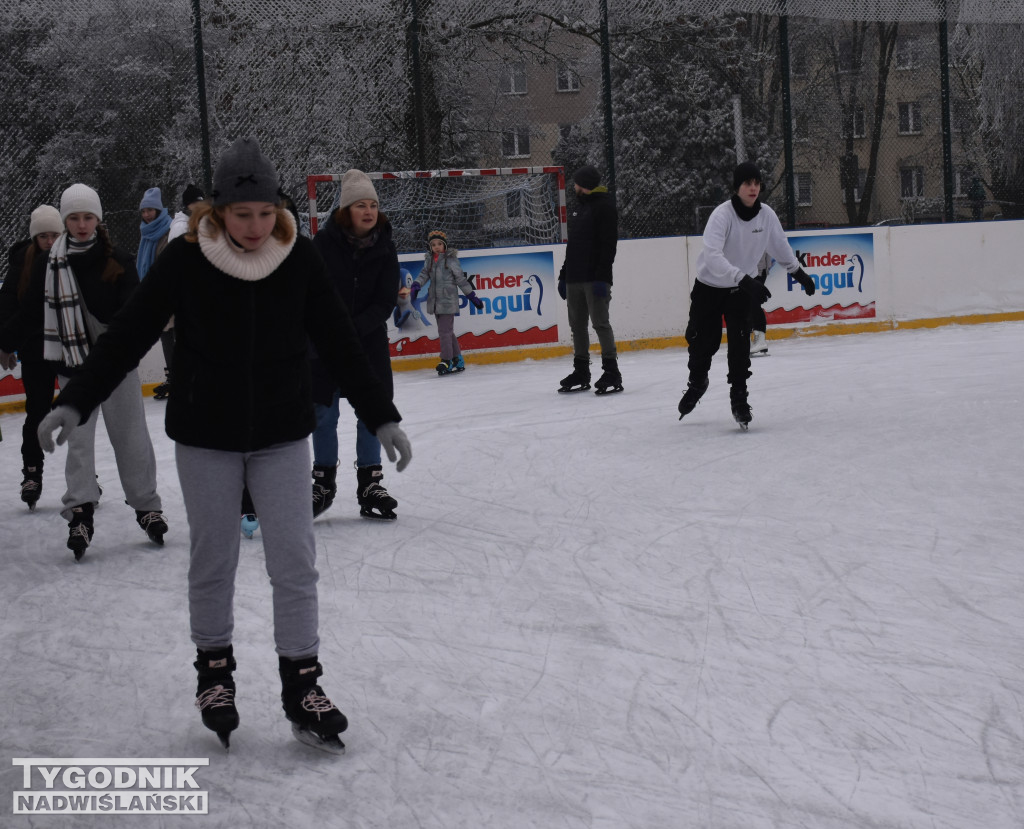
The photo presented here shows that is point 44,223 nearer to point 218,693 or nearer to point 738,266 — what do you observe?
point 218,693

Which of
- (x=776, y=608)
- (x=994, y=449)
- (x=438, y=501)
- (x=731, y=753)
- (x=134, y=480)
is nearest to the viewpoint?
(x=731, y=753)

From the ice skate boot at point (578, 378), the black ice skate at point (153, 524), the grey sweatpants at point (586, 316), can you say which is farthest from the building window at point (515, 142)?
the black ice skate at point (153, 524)

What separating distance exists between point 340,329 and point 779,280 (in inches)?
435

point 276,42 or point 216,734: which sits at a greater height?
point 276,42

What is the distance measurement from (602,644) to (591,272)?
623cm

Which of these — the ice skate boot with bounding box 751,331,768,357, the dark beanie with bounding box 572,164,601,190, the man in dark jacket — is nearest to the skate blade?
the man in dark jacket

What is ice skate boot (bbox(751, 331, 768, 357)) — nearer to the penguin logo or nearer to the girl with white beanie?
the penguin logo

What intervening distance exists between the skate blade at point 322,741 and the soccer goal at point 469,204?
995 centimetres

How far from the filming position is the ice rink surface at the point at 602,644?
2.83 m

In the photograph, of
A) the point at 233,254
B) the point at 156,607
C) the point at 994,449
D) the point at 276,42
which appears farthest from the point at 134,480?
the point at 276,42

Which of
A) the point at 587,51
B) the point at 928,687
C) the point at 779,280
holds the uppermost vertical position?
the point at 587,51

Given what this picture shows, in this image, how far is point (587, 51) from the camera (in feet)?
45.5

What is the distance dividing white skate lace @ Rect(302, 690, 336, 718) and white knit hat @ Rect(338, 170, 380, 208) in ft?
9.24

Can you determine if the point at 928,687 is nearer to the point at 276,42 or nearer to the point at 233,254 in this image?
the point at 233,254
